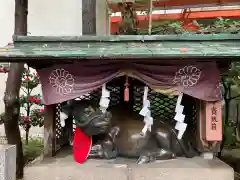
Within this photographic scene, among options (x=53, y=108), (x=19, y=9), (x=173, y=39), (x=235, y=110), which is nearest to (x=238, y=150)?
(x=235, y=110)

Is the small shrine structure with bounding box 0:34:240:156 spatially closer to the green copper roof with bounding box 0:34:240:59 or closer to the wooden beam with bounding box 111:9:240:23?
the green copper roof with bounding box 0:34:240:59

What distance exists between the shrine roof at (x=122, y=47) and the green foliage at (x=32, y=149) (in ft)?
13.2

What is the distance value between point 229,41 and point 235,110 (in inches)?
200

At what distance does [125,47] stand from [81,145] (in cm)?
184

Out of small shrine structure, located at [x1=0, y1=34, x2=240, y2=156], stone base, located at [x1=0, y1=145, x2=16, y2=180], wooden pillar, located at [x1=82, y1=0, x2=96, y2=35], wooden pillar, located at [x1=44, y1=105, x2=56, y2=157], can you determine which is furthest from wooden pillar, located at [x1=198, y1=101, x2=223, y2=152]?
wooden pillar, located at [x1=82, y1=0, x2=96, y2=35]

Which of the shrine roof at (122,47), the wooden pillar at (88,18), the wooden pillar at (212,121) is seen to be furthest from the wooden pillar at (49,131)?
the wooden pillar at (88,18)

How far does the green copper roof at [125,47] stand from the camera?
434 centimetres

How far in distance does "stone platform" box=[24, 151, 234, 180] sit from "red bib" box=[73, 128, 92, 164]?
185mm

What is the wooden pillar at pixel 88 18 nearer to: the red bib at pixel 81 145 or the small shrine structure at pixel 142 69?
the small shrine structure at pixel 142 69

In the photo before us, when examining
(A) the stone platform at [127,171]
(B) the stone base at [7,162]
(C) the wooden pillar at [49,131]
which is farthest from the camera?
(C) the wooden pillar at [49,131]

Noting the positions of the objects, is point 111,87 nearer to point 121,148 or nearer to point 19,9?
point 121,148

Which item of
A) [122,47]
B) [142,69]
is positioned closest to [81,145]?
[142,69]

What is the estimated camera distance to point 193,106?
19.1 ft

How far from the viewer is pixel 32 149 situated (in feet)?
29.7
